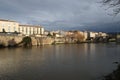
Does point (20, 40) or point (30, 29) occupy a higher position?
point (30, 29)

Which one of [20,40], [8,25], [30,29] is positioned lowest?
[20,40]

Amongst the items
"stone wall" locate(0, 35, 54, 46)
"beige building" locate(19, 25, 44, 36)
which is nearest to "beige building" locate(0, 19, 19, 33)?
"beige building" locate(19, 25, 44, 36)

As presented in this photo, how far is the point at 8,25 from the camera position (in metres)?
102

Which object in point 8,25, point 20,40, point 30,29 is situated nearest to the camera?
point 20,40

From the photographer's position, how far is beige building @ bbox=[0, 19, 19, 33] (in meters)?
98.9

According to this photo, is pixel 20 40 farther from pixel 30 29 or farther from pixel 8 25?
pixel 30 29

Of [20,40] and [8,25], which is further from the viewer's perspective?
[8,25]

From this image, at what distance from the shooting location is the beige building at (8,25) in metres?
98.9

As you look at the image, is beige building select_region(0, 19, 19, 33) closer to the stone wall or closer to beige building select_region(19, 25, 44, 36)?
beige building select_region(19, 25, 44, 36)

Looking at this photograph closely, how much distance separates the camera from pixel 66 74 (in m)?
18.3

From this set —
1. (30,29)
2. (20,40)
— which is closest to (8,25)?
(30,29)

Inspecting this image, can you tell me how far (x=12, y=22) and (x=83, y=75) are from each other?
9079 cm

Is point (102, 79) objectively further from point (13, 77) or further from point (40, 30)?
point (40, 30)

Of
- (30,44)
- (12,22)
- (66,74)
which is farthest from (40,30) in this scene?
(66,74)
